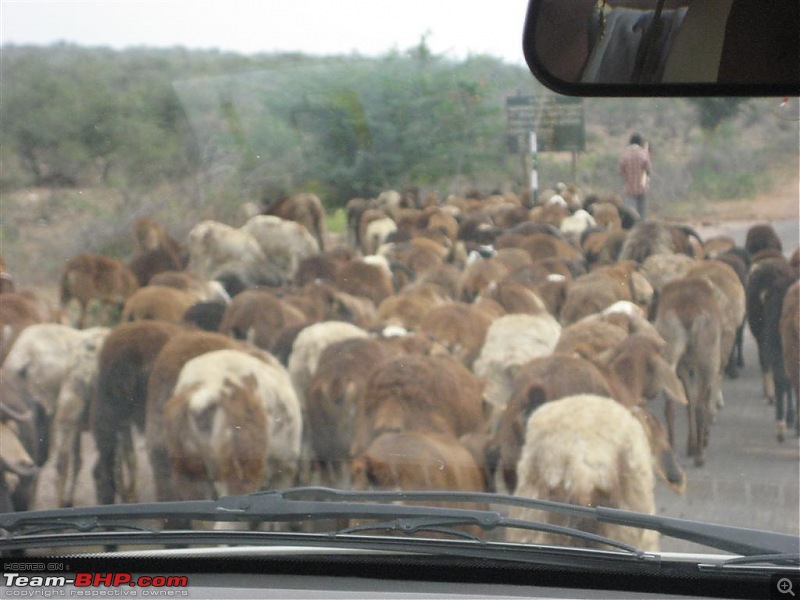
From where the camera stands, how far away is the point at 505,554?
336 centimetres

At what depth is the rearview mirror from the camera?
1.94m

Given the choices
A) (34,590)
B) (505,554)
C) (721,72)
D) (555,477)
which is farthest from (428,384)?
(721,72)

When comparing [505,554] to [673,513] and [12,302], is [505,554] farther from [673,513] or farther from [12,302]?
[12,302]

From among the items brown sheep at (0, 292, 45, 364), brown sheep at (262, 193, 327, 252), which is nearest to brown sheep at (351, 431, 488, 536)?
brown sheep at (262, 193, 327, 252)

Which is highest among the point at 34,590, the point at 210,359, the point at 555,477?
the point at 210,359

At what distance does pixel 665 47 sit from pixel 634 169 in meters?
1.68

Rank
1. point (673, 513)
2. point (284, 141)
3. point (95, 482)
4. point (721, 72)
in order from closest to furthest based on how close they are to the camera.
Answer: point (721, 72)
point (673, 513)
point (284, 141)
point (95, 482)

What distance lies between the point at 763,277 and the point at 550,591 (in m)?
1.34

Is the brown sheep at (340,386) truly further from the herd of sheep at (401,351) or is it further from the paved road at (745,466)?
the paved road at (745,466)

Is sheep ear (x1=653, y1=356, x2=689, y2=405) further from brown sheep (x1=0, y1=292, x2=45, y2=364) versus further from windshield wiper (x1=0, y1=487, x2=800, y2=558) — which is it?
brown sheep (x1=0, y1=292, x2=45, y2=364)

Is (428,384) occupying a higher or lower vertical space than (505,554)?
higher

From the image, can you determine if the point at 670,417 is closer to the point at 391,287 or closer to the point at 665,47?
the point at 391,287

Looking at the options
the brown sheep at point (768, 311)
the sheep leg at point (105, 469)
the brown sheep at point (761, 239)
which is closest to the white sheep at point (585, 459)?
the brown sheep at point (768, 311)

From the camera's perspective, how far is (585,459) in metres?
3.73
